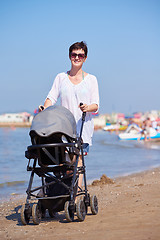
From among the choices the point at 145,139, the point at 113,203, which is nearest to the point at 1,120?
the point at 145,139

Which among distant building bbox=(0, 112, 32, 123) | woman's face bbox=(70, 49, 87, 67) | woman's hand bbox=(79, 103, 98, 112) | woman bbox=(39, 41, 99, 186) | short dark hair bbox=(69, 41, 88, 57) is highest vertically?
short dark hair bbox=(69, 41, 88, 57)

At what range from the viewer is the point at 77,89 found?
3.89 metres

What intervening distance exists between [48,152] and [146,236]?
3.63 feet

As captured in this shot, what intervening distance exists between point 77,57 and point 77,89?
1.19 feet

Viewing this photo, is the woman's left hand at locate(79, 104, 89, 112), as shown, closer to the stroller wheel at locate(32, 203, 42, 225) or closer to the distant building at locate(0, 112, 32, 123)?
the stroller wheel at locate(32, 203, 42, 225)

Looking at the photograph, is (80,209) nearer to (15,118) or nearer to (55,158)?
(55,158)

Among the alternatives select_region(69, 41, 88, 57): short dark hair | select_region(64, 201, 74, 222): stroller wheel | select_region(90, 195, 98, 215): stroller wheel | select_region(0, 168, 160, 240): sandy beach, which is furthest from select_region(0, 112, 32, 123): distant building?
select_region(64, 201, 74, 222): stroller wheel

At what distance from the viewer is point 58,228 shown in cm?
Result: 328

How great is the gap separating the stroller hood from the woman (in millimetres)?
449

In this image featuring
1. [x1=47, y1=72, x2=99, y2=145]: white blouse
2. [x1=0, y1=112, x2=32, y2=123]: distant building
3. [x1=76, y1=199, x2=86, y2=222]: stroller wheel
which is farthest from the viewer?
[x1=0, y1=112, x2=32, y2=123]: distant building

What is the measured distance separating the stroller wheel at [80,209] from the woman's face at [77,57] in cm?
149

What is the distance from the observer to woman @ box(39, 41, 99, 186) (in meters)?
3.90

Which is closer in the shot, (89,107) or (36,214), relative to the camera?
(36,214)

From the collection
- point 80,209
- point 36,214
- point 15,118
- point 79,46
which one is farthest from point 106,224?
point 15,118
